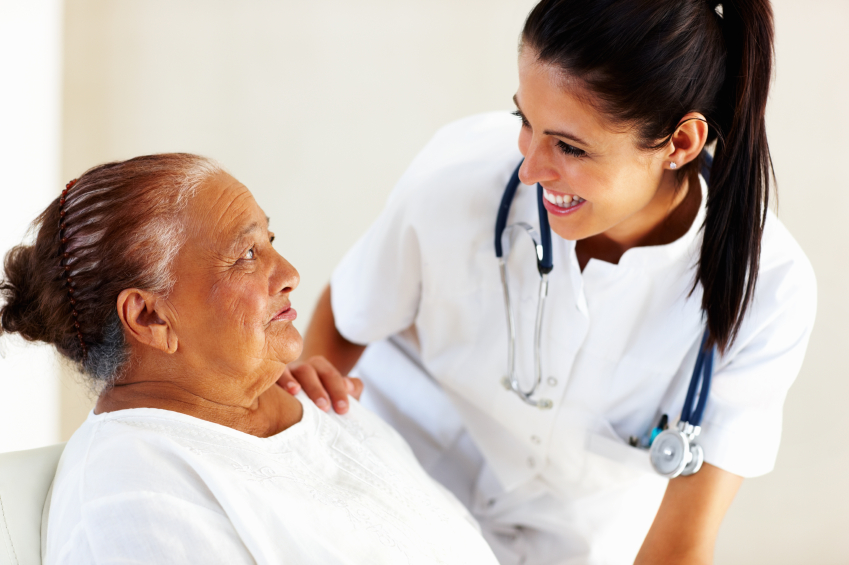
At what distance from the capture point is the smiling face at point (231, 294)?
1.08 metres

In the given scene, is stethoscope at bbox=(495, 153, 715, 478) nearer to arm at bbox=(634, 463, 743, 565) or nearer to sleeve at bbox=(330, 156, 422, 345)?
arm at bbox=(634, 463, 743, 565)

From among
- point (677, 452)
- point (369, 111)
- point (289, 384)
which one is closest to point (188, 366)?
point (289, 384)

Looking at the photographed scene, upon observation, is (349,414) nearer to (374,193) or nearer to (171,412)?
(171,412)

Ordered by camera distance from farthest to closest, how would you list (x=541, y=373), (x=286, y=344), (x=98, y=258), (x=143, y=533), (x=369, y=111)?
(x=369, y=111) < (x=541, y=373) < (x=286, y=344) < (x=98, y=258) < (x=143, y=533)

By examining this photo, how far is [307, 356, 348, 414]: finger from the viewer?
4.51 feet

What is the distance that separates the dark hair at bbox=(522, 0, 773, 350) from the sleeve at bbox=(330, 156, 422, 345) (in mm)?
501

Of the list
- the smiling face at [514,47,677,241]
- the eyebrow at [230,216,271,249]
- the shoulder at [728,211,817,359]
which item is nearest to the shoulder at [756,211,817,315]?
the shoulder at [728,211,817,359]

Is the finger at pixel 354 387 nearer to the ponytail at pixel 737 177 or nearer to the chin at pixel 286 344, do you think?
the chin at pixel 286 344

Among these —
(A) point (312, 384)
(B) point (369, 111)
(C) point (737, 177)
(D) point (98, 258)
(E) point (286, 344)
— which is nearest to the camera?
(D) point (98, 258)

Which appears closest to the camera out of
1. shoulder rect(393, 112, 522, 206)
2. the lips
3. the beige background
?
the lips

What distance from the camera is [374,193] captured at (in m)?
2.53

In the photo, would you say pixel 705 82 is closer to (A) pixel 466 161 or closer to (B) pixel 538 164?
(B) pixel 538 164

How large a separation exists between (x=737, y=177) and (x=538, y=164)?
369mm

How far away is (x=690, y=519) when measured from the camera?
134cm
